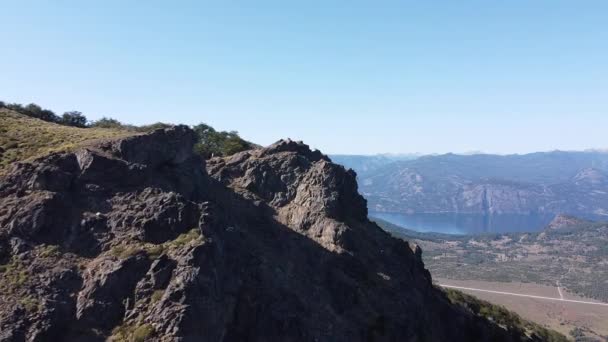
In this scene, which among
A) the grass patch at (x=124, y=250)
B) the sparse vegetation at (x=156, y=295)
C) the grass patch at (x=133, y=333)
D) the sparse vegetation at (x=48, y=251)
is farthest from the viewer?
the grass patch at (x=124, y=250)

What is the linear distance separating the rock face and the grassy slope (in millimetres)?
5185

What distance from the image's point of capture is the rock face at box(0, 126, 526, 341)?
33938 mm

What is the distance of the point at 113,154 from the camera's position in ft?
154

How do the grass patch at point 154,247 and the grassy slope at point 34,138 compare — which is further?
the grassy slope at point 34,138

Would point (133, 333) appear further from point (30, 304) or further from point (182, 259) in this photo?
point (30, 304)

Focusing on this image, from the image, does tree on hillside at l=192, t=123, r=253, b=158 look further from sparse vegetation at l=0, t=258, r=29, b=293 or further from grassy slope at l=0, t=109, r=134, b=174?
sparse vegetation at l=0, t=258, r=29, b=293

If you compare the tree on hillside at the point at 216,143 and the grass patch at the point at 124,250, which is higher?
the tree on hillside at the point at 216,143

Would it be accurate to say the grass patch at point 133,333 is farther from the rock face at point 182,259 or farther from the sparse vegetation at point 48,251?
the sparse vegetation at point 48,251

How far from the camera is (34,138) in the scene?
53.2m

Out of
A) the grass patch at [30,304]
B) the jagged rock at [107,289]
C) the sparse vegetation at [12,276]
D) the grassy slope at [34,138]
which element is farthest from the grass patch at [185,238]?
the grassy slope at [34,138]

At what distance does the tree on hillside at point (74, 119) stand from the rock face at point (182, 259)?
50601 millimetres

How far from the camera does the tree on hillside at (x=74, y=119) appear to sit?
96.3 metres

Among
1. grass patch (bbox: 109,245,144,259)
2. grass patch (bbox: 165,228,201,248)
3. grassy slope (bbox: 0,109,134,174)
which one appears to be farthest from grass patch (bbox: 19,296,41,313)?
grassy slope (bbox: 0,109,134,174)

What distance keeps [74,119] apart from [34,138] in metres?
51.9
